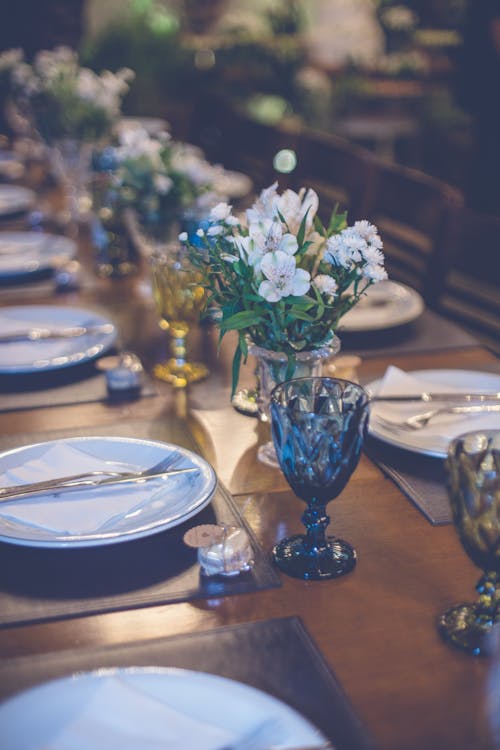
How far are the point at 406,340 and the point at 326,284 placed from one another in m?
0.64

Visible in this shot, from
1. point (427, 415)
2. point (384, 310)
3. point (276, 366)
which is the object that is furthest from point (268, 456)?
point (384, 310)

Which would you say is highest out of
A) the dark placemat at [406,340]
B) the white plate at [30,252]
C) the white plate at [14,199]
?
the dark placemat at [406,340]

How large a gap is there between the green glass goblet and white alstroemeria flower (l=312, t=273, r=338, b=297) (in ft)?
0.97

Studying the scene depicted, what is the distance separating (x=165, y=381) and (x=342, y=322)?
0.40 meters

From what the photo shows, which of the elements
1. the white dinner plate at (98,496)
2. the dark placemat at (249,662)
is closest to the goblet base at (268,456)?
the white dinner plate at (98,496)

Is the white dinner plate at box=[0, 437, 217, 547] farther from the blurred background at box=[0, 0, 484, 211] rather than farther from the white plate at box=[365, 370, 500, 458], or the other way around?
the blurred background at box=[0, 0, 484, 211]

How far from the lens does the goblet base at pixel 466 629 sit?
0.84m

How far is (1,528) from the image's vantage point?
3.24ft

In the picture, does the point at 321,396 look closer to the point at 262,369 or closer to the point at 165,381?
the point at 262,369

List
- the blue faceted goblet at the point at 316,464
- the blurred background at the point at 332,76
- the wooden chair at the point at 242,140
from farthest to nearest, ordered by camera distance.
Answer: the blurred background at the point at 332,76 → the wooden chair at the point at 242,140 → the blue faceted goblet at the point at 316,464

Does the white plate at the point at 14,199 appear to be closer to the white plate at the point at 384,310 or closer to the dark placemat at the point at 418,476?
the white plate at the point at 384,310

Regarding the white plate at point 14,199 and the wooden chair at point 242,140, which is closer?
the white plate at point 14,199

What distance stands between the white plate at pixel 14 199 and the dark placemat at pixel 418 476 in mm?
1739

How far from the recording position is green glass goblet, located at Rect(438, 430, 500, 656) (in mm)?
830
